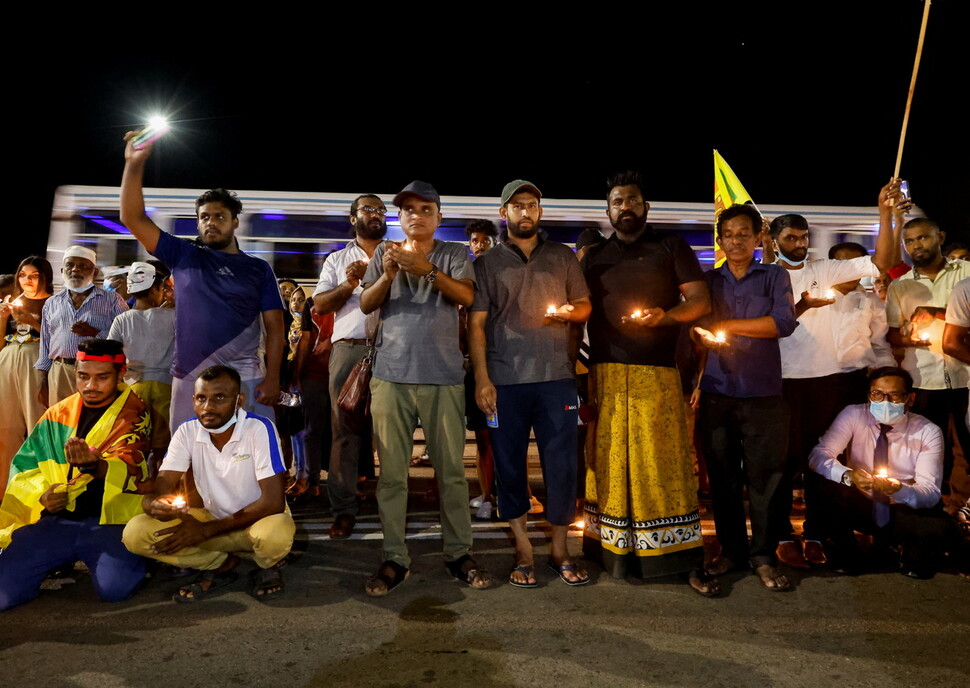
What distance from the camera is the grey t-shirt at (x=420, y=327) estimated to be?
3680 mm

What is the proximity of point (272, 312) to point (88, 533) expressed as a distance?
1.68 metres

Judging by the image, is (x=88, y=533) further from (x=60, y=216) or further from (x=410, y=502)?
(x=60, y=216)

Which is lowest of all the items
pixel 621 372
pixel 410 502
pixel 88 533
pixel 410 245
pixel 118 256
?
pixel 410 502

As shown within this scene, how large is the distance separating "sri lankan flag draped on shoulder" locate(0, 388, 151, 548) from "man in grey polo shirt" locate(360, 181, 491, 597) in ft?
4.98

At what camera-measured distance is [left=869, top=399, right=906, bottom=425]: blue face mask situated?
13.4 ft

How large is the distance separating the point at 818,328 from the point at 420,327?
2.84 m

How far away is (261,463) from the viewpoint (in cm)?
366

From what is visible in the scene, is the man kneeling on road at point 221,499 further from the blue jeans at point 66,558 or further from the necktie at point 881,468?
the necktie at point 881,468

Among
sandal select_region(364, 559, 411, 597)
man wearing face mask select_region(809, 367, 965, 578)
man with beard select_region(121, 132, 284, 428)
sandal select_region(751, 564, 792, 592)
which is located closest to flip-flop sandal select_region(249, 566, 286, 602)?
sandal select_region(364, 559, 411, 597)

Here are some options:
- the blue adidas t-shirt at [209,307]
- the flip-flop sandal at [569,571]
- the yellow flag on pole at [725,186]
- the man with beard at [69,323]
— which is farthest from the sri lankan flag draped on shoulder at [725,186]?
the man with beard at [69,323]

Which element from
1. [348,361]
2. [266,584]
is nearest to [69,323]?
[348,361]

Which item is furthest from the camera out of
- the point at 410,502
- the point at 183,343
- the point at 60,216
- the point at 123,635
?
the point at 60,216

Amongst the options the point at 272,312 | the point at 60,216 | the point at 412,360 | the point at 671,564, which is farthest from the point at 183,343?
the point at 60,216

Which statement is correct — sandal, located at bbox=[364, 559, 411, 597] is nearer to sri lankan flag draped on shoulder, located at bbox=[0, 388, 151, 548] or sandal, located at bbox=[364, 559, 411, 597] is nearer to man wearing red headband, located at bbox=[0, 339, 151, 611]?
man wearing red headband, located at bbox=[0, 339, 151, 611]
